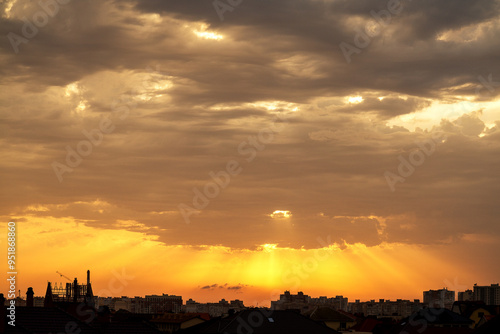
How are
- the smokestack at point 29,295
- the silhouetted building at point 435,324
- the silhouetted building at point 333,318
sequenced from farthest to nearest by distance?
the silhouetted building at point 333,318
the silhouetted building at point 435,324
the smokestack at point 29,295

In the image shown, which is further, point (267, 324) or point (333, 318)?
point (333, 318)

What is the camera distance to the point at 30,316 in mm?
62406

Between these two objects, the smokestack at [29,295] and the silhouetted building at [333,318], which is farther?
the silhouetted building at [333,318]

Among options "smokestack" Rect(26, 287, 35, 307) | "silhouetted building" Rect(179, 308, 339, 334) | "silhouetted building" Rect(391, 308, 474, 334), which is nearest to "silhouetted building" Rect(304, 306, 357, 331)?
"silhouetted building" Rect(391, 308, 474, 334)

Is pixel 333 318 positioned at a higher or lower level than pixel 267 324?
higher

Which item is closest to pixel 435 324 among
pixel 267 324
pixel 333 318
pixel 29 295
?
pixel 267 324

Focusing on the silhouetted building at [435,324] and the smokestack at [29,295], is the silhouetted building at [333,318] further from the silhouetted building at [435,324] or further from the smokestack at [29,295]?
the smokestack at [29,295]

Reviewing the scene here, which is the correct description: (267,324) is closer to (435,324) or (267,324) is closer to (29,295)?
(435,324)

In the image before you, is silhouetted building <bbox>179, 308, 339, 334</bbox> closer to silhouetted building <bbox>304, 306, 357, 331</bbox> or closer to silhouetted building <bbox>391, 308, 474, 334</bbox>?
silhouetted building <bbox>391, 308, 474, 334</bbox>

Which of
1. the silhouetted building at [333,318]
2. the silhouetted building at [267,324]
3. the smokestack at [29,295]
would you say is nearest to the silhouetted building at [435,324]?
the silhouetted building at [267,324]

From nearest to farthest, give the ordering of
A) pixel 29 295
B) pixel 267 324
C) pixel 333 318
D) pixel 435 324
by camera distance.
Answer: pixel 29 295 < pixel 267 324 < pixel 435 324 < pixel 333 318

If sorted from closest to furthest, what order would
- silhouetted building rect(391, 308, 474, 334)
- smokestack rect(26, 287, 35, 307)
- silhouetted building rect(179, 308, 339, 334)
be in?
smokestack rect(26, 287, 35, 307), silhouetted building rect(179, 308, 339, 334), silhouetted building rect(391, 308, 474, 334)

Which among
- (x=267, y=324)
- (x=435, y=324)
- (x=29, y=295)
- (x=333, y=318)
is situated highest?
(x=29, y=295)

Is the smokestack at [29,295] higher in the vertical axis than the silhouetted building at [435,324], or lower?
higher
